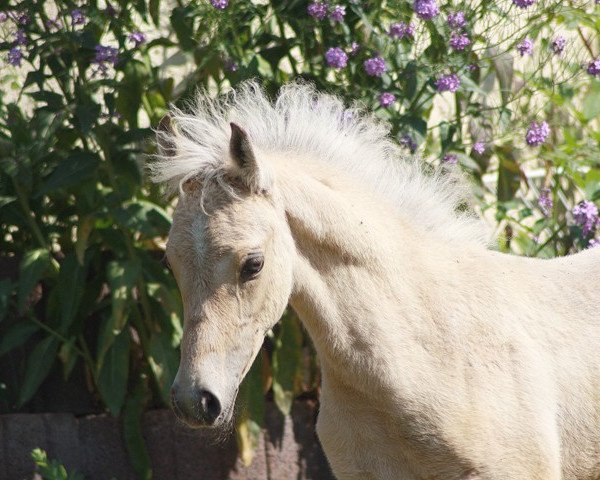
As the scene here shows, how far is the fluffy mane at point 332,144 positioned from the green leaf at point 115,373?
1.74m

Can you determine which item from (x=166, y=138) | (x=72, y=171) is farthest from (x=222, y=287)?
(x=72, y=171)

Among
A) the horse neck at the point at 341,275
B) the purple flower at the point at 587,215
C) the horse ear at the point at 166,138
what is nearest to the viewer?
the horse neck at the point at 341,275

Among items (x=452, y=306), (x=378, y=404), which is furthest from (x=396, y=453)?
(x=452, y=306)

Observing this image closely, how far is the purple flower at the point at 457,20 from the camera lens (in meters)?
4.74

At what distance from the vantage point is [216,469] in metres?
5.48

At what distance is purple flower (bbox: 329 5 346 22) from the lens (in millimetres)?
4711

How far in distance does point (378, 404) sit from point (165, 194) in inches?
41.2

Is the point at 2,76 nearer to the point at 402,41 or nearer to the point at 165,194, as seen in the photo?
the point at 402,41

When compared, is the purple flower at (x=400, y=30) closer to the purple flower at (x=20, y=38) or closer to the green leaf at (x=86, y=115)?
the green leaf at (x=86, y=115)

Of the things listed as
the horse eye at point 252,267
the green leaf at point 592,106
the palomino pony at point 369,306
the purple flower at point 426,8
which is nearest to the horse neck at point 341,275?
the palomino pony at point 369,306

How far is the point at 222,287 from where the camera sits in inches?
121

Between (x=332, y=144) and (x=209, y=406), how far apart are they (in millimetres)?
1105

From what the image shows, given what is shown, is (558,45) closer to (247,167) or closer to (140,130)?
(140,130)

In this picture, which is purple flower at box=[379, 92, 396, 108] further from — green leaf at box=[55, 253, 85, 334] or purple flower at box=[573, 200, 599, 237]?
green leaf at box=[55, 253, 85, 334]
